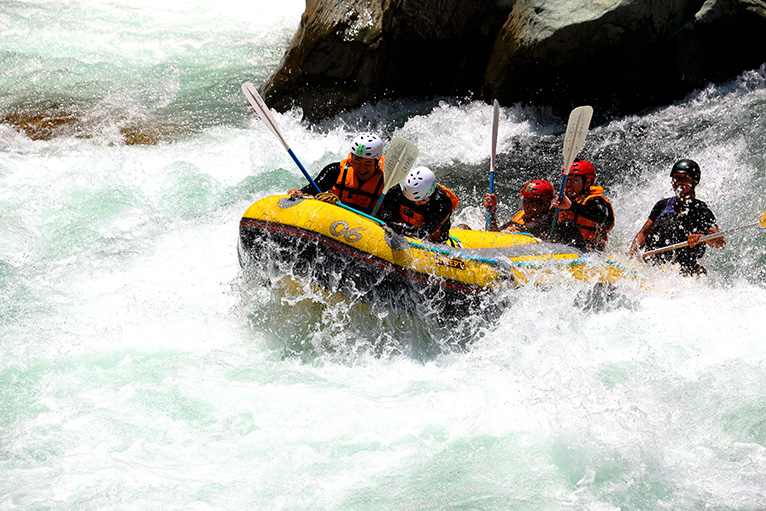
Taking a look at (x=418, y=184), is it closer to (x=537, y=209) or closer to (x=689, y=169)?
(x=537, y=209)

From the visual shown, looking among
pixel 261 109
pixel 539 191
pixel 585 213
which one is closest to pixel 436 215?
pixel 539 191

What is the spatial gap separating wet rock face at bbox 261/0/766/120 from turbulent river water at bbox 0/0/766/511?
0.75m

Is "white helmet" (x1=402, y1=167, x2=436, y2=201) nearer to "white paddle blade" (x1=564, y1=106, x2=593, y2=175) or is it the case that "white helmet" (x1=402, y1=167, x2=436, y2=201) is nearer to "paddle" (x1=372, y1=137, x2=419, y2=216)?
"paddle" (x1=372, y1=137, x2=419, y2=216)

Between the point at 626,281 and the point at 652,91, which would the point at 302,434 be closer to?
the point at 626,281

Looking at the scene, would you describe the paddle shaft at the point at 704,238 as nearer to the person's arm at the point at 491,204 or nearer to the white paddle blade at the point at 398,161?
the person's arm at the point at 491,204

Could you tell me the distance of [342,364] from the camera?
4.86 m

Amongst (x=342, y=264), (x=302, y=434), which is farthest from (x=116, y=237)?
(x=302, y=434)

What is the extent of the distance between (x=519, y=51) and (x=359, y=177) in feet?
12.7

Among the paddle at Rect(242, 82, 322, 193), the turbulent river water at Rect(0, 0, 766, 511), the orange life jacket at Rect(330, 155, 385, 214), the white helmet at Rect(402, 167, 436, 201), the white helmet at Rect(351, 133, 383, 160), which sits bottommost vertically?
the turbulent river water at Rect(0, 0, 766, 511)

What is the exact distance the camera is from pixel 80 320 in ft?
17.0

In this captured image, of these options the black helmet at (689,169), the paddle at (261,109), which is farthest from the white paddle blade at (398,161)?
the black helmet at (689,169)

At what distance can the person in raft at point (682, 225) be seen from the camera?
5.13 metres

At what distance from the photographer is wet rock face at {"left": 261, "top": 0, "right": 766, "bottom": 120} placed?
A: 26.4 ft

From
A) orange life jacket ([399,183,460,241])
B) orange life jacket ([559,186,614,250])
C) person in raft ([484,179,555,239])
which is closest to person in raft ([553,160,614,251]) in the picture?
orange life jacket ([559,186,614,250])
